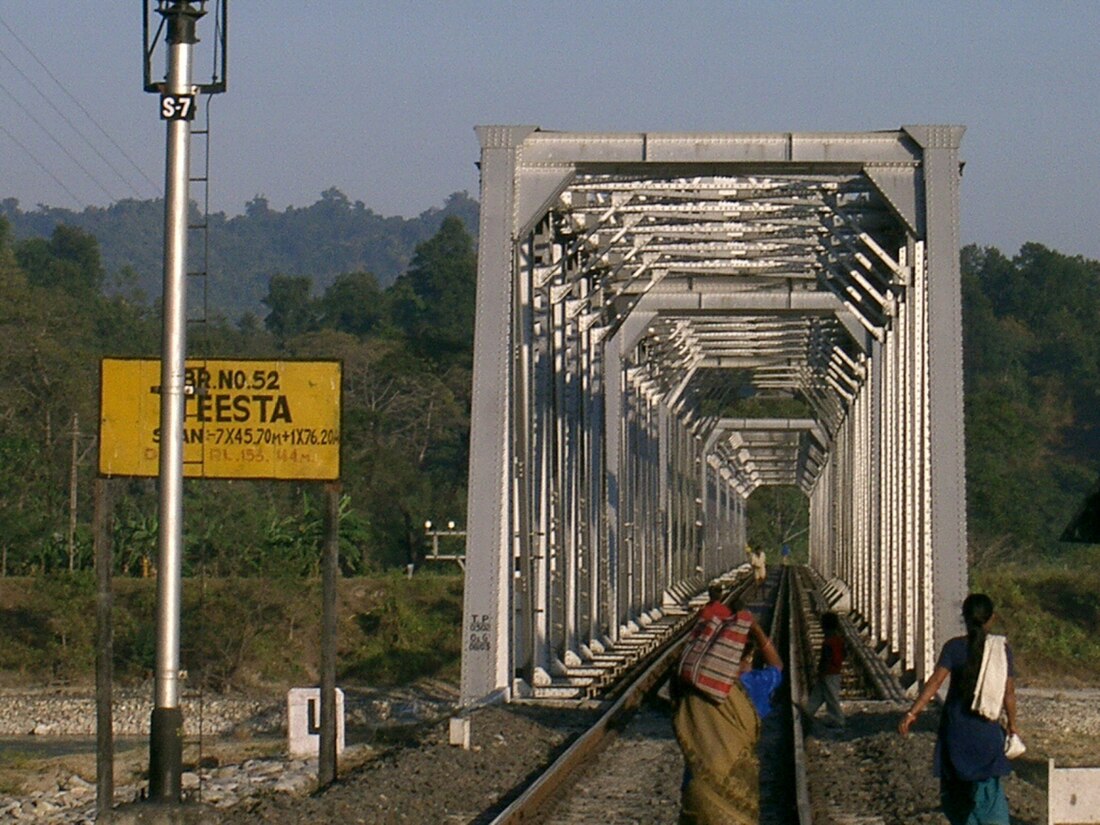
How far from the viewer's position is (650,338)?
3647cm

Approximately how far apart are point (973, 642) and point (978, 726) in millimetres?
374

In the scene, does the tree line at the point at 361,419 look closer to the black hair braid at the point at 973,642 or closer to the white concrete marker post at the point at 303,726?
the white concrete marker post at the point at 303,726

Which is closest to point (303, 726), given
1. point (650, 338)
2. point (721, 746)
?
point (721, 746)

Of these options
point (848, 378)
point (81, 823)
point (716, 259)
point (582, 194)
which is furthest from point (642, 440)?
point (81, 823)

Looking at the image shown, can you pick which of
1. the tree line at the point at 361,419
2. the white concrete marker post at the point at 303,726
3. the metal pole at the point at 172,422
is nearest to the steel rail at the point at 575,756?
the metal pole at the point at 172,422

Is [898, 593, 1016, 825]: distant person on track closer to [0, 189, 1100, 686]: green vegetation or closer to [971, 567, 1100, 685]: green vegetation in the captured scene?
[0, 189, 1100, 686]: green vegetation

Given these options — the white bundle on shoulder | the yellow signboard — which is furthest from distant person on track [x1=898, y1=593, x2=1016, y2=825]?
the yellow signboard

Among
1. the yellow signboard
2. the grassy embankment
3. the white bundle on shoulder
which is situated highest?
the yellow signboard

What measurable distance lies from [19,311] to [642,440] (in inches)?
968

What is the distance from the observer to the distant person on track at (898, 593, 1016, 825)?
8469 millimetres

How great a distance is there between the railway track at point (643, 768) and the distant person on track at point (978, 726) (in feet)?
4.39

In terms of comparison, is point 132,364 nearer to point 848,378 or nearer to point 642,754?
point 642,754

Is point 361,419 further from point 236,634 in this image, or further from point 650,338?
point 650,338

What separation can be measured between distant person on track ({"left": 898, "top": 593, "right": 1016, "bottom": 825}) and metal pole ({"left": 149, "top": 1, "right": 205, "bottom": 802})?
14.0ft
